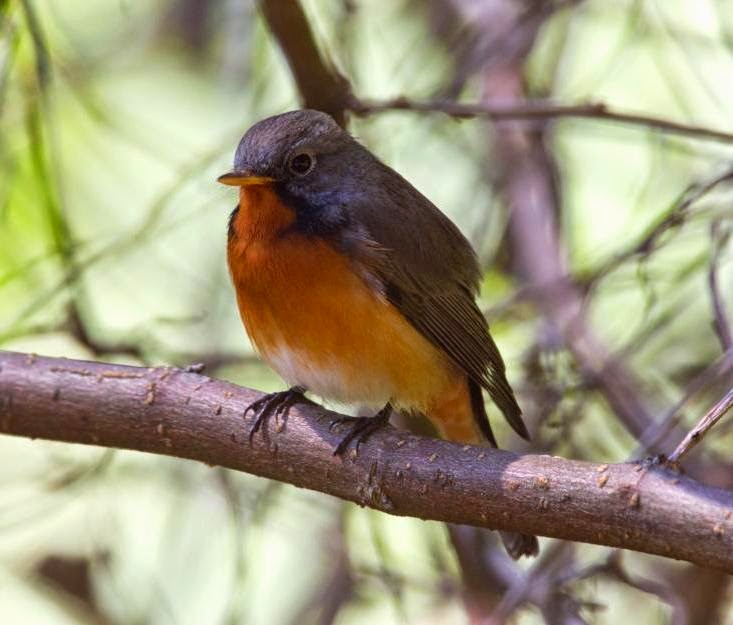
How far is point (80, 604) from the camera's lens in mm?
5238

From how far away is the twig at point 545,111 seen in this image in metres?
3.86

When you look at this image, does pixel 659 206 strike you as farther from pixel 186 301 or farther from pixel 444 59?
pixel 186 301

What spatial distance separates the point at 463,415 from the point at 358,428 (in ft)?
3.76

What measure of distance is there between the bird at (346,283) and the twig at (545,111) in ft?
0.98

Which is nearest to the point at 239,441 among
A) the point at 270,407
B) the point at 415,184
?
the point at 270,407

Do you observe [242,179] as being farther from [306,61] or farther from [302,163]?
[306,61]

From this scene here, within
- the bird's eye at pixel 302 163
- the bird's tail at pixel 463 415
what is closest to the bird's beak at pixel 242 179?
the bird's eye at pixel 302 163

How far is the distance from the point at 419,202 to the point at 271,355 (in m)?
0.83

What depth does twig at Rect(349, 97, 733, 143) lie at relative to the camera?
3859mm

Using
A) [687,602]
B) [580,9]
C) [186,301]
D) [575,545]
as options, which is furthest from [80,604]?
[580,9]

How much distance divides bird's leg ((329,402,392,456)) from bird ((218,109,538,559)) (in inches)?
11.3

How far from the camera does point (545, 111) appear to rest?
155 inches

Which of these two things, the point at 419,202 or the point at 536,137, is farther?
the point at 536,137

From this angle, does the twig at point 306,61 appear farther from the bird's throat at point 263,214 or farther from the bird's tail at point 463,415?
the bird's tail at point 463,415
